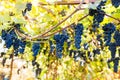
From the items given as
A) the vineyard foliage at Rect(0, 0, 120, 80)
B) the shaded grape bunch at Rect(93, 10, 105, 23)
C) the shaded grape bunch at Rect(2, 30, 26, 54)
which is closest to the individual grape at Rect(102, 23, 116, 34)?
the vineyard foliage at Rect(0, 0, 120, 80)

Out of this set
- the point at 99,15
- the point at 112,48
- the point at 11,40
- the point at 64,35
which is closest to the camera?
the point at 99,15

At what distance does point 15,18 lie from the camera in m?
2.16

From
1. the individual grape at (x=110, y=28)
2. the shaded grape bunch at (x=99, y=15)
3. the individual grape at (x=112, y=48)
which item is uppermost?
the shaded grape bunch at (x=99, y=15)

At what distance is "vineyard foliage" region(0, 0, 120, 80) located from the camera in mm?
2062

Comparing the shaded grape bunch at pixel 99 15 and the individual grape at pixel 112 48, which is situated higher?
the shaded grape bunch at pixel 99 15

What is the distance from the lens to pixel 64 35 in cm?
253

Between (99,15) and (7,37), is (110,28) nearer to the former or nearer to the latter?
(99,15)

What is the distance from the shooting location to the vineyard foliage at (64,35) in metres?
2.06

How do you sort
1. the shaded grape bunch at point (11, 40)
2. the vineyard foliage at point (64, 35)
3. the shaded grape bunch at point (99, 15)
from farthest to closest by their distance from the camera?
1. the shaded grape bunch at point (11, 40)
2. the vineyard foliage at point (64, 35)
3. the shaded grape bunch at point (99, 15)

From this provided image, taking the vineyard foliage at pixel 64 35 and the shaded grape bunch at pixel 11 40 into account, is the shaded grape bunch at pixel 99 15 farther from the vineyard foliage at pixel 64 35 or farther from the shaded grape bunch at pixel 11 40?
the shaded grape bunch at pixel 11 40

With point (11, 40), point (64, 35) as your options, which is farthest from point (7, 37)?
point (64, 35)

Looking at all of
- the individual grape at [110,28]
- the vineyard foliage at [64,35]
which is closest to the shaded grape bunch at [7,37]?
the vineyard foliage at [64,35]

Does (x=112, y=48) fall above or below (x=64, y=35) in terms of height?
below

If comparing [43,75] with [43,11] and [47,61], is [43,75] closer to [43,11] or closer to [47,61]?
[47,61]
